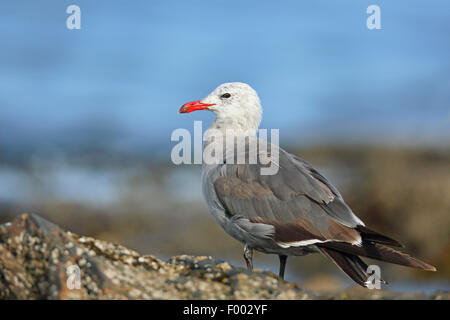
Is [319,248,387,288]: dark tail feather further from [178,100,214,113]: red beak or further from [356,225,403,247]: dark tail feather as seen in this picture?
[178,100,214,113]: red beak

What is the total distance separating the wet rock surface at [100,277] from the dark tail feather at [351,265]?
0.48 ft

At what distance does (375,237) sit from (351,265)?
1.18ft

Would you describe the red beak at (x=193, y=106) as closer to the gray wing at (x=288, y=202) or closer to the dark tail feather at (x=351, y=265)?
the gray wing at (x=288, y=202)

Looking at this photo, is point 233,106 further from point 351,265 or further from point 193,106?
point 351,265

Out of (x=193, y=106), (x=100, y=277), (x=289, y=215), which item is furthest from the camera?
(x=193, y=106)

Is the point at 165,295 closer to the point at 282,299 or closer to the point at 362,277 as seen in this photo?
the point at 282,299

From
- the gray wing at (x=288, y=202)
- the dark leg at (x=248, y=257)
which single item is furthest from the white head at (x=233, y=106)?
the dark leg at (x=248, y=257)

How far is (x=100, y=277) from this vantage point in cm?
507


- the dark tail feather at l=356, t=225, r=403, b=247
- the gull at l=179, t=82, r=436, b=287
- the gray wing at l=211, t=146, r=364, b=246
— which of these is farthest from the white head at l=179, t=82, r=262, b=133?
the dark tail feather at l=356, t=225, r=403, b=247

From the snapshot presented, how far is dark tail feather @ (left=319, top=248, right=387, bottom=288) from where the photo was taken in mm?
5676

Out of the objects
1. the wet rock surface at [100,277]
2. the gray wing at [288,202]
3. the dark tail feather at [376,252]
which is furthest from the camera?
the gray wing at [288,202]

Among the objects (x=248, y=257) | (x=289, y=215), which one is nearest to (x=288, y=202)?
(x=289, y=215)

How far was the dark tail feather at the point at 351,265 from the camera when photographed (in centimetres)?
568
